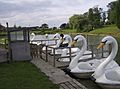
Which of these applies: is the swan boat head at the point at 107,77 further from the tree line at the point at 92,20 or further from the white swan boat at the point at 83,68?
the tree line at the point at 92,20

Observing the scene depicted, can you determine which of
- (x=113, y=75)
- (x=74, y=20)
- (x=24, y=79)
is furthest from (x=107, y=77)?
(x=74, y=20)

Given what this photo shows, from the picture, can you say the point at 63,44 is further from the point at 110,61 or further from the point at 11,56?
the point at 110,61

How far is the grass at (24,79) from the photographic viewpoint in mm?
10742

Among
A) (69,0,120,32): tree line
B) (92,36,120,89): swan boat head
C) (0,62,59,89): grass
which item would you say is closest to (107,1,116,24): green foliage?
(69,0,120,32): tree line

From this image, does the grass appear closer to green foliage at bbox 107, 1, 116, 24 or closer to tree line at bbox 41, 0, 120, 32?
green foliage at bbox 107, 1, 116, 24

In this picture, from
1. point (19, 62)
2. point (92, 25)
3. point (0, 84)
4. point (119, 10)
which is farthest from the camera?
point (92, 25)

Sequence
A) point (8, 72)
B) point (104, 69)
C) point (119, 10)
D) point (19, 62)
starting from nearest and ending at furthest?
1. point (104, 69)
2. point (8, 72)
3. point (19, 62)
4. point (119, 10)

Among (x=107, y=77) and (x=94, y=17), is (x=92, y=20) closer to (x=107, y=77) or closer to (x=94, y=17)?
(x=94, y=17)

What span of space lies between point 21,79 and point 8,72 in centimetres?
202

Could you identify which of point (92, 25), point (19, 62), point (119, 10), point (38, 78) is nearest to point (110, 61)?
point (38, 78)

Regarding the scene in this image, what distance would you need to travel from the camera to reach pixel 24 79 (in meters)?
12.0

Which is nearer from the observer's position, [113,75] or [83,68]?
[113,75]

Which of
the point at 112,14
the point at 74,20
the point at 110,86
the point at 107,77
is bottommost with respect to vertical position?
the point at 110,86

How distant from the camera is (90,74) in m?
14.4
